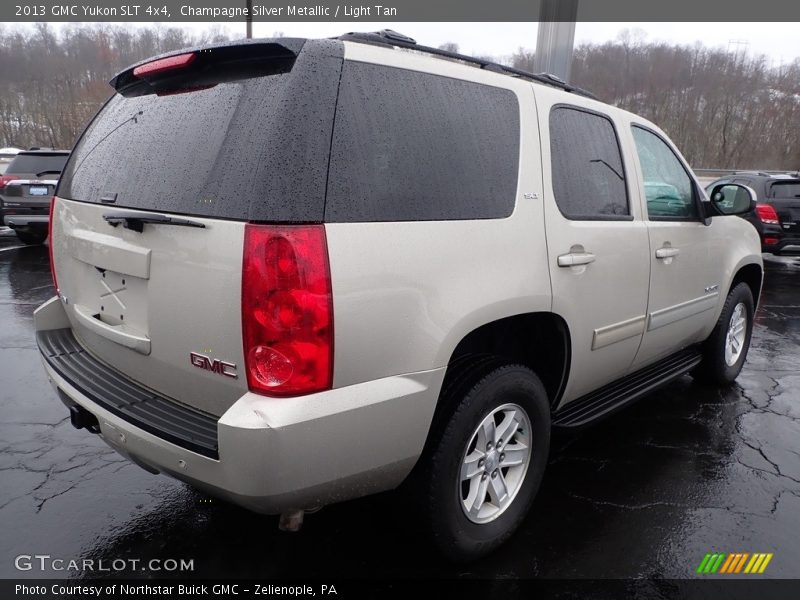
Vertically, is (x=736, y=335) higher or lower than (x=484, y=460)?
lower

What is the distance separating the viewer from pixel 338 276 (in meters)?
1.72

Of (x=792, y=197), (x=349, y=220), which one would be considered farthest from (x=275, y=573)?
(x=792, y=197)

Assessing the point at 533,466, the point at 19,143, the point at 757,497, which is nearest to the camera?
the point at 533,466

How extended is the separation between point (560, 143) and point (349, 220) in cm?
137

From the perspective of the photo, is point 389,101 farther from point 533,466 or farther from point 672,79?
point 672,79

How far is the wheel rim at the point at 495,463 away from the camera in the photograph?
2.31m

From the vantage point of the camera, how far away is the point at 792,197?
10539 millimetres

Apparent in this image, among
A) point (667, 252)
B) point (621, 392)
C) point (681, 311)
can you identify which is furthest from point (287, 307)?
point (681, 311)

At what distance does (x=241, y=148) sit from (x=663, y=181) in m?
2.72

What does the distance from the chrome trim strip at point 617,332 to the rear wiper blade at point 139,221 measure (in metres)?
1.89

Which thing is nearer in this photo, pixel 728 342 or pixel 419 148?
pixel 419 148

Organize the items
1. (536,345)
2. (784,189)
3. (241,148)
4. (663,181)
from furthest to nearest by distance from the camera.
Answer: (784,189) → (663,181) → (536,345) → (241,148)
